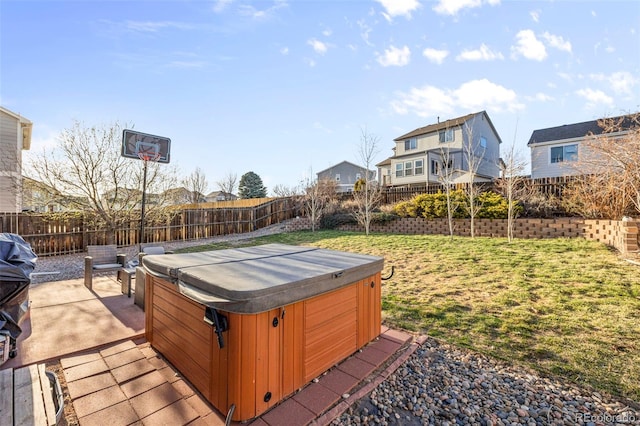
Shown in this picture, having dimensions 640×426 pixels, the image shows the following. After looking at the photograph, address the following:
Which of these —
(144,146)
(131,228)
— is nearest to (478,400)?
(144,146)

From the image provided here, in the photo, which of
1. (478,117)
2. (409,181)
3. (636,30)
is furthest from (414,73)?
(478,117)

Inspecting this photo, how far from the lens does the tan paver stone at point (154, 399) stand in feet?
6.08

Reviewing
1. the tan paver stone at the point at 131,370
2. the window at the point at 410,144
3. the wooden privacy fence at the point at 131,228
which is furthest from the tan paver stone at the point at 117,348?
the window at the point at 410,144

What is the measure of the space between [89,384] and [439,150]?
73.7 ft

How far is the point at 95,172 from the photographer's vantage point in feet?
27.7

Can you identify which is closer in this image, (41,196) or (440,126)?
(41,196)

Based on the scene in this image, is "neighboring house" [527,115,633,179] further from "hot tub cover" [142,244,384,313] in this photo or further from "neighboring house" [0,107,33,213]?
"neighboring house" [0,107,33,213]

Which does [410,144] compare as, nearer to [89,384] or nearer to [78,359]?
[78,359]

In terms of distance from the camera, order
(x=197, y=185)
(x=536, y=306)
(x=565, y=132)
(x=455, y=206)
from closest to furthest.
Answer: (x=536, y=306), (x=455, y=206), (x=565, y=132), (x=197, y=185)

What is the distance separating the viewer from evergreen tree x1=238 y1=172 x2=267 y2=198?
33.9m

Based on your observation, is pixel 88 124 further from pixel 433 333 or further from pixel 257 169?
pixel 257 169

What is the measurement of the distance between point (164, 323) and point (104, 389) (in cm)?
59

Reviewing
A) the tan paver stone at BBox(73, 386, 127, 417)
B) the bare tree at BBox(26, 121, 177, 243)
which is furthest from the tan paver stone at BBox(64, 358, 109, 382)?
the bare tree at BBox(26, 121, 177, 243)

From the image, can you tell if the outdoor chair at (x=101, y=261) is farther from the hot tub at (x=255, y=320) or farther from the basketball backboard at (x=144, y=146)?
the hot tub at (x=255, y=320)
